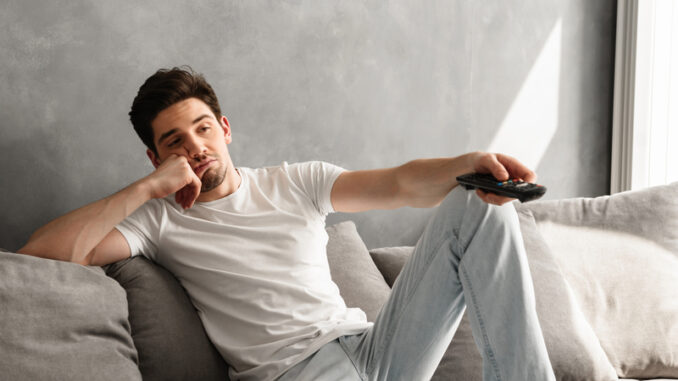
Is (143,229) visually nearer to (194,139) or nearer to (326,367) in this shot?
(194,139)

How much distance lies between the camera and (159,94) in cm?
169

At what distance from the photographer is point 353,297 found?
185 cm

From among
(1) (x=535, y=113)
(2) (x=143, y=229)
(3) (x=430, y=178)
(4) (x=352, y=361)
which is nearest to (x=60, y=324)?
(2) (x=143, y=229)

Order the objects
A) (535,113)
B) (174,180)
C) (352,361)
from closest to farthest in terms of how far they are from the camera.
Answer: (352,361)
(174,180)
(535,113)

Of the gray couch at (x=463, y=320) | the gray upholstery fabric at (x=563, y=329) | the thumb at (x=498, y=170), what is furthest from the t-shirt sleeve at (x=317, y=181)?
the gray upholstery fabric at (x=563, y=329)

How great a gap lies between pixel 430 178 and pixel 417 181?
4 centimetres

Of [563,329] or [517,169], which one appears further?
[563,329]

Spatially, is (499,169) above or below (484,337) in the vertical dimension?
above

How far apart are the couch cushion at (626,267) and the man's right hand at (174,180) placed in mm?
1165

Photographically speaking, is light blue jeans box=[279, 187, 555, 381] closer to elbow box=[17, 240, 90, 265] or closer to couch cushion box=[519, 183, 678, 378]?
elbow box=[17, 240, 90, 265]

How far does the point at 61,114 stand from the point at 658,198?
1.99 m

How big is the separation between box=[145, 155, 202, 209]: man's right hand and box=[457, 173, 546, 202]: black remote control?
0.70m

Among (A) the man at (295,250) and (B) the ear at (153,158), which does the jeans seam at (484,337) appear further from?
(B) the ear at (153,158)

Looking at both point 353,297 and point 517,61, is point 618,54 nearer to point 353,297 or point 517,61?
point 517,61
